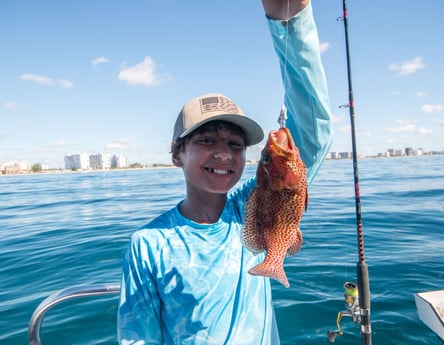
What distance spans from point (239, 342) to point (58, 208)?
59.0 ft

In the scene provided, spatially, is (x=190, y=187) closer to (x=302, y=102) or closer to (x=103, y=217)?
(x=302, y=102)

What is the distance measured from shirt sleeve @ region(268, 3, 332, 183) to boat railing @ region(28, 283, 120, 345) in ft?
6.91

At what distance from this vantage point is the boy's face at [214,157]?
2.27 meters

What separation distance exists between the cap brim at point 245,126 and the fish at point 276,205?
40cm

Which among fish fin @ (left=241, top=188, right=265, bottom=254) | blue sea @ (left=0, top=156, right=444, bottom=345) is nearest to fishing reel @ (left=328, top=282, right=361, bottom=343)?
blue sea @ (left=0, top=156, right=444, bottom=345)

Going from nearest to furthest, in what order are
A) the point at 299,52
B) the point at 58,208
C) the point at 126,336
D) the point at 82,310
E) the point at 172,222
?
the point at 126,336, the point at 299,52, the point at 172,222, the point at 82,310, the point at 58,208

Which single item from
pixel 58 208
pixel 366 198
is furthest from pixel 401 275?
pixel 58 208

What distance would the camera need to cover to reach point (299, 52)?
2.17 metres

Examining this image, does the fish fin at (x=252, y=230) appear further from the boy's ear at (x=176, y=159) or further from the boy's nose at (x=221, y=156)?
the boy's ear at (x=176, y=159)

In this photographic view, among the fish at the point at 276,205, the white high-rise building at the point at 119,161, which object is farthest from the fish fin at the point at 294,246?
the white high-rise building at the point at 119,161

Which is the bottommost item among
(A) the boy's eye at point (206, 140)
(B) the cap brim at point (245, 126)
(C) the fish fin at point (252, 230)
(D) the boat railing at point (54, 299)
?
(D) the boat railing at point (54, 299)

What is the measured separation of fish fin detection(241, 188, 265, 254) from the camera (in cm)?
207

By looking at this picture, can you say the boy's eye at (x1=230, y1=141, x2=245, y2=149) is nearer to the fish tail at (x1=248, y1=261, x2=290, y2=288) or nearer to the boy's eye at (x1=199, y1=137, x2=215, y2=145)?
the boy's eye at (x1=199, y1=137, x2=215, y2=145)

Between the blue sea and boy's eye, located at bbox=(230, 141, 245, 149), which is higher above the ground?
boy's eye, located at bbox=(230, 141, 245, 149)
